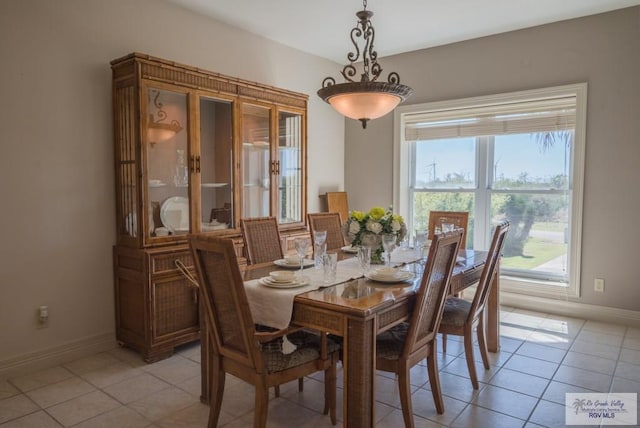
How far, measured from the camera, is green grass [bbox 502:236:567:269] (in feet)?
13.5

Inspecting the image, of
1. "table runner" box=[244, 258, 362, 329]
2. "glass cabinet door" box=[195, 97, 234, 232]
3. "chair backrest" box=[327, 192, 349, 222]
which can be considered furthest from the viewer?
"chair backrest" box=[327, 192, 349, 222]

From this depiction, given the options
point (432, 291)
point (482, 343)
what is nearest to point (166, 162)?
point (432, 291)

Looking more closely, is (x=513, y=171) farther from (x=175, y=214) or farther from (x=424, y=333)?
(x=175, y=214)

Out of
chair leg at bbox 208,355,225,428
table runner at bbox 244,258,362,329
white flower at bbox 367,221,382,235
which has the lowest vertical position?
chair leg at bbox 208,355,225,428

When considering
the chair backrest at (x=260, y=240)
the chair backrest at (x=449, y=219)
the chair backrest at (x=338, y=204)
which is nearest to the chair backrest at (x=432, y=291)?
the chair backrest at (x=260, y=240)

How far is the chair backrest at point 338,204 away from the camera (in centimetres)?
489

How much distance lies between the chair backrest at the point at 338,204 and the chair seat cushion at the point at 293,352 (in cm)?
277

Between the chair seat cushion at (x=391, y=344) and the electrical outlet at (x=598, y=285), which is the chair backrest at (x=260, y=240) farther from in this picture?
the electrical outlet at (x=598, y=285)

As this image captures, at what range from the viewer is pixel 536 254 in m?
4.22

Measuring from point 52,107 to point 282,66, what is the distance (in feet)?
7.42

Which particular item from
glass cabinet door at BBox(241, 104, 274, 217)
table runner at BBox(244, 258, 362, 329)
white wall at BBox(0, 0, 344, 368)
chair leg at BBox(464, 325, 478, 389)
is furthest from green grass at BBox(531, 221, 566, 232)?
white wall at BBox(0, 0, 344, 368)

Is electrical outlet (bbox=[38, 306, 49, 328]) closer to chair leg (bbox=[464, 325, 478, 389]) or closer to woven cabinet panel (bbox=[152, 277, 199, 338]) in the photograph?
woven cabinet panel (bbox=[152, 277, 199, 338])

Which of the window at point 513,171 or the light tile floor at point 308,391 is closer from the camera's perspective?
the light tile floor at point 308,391

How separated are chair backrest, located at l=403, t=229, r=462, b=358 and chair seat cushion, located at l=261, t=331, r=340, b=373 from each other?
0.40m
